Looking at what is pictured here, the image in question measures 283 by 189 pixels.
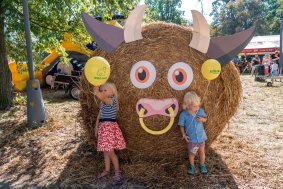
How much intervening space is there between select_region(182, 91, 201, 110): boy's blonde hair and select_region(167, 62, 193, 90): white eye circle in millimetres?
136

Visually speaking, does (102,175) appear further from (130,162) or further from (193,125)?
(193,125)

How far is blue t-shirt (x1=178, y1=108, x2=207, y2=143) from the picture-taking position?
413 centimetres

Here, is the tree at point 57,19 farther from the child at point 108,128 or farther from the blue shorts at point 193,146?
the blue shorts at point 193,146

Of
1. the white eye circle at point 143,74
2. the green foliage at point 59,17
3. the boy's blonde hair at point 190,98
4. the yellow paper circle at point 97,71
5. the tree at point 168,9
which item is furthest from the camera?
the tree at point 168,9

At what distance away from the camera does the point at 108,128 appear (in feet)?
13.7

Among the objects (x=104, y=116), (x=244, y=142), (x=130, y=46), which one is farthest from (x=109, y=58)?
(x=244, y=142)

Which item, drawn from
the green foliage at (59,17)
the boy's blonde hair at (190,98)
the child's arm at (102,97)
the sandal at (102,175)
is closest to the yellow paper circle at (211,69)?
the boy's blonde hair at (190,98)

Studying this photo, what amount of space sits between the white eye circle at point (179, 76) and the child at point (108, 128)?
720 millimetres

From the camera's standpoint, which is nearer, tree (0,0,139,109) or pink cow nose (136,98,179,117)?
pink cow nose (136,98,179,117)

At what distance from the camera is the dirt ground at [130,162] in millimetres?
4113

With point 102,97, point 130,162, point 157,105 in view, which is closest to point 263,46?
Result: point 130,162

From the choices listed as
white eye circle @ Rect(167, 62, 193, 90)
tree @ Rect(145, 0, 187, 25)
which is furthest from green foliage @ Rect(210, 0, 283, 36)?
white eye circle @ Rect(167, 62, 193, 90)

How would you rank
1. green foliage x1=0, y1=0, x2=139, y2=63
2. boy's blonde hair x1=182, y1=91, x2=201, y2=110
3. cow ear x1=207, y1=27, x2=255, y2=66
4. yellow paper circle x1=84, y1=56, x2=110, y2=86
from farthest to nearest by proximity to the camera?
green foliage x1=0, y1=0, x2=139, y2=63, cow ear x1=207, y1=27, x2=255, y2=66, boy's blonde hair x1=182, y1=91, x2=201, y2=110, yellow paper circle x1=84, y1=56, x2=110, y2=86

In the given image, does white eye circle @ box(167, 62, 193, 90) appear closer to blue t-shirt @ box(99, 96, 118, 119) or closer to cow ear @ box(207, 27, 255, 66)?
cow ear @ box(207, 27, 255, 66)
